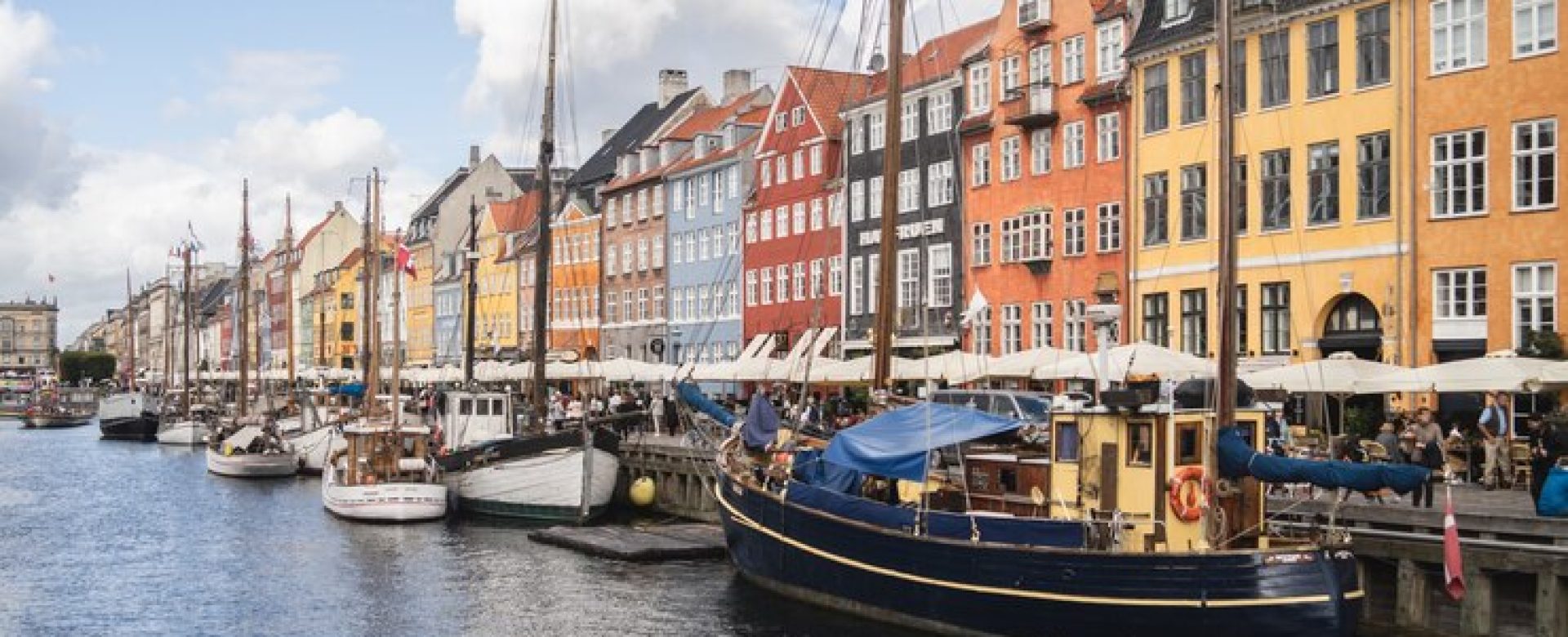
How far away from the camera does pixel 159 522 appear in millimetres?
45562

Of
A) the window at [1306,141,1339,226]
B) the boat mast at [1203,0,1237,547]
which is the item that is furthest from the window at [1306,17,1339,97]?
the boat mast at [1203,0,1237,547]

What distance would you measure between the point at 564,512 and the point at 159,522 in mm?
11712

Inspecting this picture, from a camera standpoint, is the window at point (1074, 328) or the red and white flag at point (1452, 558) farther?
the window at point (1074, 328)

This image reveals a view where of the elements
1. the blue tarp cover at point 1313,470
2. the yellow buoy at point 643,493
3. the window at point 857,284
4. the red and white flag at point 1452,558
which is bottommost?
the yellow buoy at point 643,493

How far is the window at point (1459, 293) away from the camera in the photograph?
3822 cm

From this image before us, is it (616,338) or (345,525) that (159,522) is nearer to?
(345,525)

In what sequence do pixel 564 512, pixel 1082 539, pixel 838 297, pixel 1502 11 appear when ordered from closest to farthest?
1. pixel 1082 539
2. pixel 1502 11
3. pixel 564 512
4. pixel 838 297

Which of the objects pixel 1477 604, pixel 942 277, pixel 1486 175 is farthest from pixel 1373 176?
pixel 1477 604

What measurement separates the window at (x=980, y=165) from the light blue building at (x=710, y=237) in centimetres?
1933

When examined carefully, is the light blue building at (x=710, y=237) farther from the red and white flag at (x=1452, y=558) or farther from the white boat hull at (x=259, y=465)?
the red and white flag at (x=1452, y=558)

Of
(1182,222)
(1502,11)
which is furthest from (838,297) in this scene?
(1502,11)

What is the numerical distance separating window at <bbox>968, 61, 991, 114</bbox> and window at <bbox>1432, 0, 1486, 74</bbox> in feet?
60.7

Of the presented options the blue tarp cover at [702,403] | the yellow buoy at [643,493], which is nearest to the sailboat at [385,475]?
the yellow buoy at [643,493]

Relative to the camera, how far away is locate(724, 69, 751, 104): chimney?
89438mm
